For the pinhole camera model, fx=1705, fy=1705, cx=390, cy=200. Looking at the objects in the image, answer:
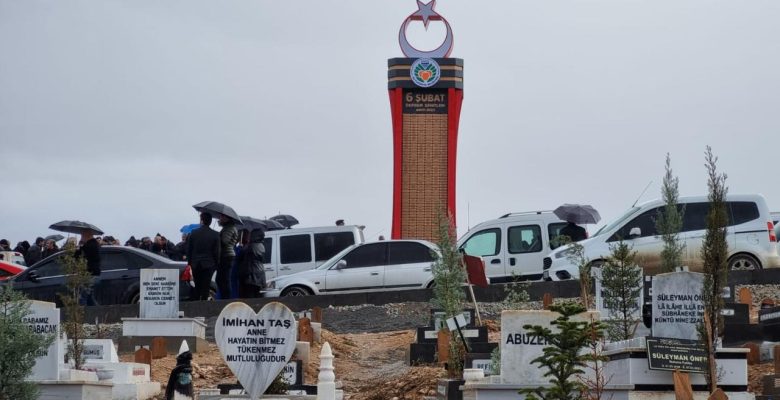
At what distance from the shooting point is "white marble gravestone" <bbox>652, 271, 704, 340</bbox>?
682 inches

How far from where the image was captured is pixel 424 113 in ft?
176

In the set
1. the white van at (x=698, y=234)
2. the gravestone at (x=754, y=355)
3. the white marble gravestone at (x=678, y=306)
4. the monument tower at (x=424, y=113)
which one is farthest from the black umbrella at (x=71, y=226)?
the monument tower at (x=424, y=113)

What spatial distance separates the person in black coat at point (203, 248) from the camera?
2752 cm

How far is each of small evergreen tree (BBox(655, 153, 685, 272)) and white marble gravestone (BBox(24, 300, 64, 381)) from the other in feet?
35.4

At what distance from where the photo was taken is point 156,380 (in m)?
20.9

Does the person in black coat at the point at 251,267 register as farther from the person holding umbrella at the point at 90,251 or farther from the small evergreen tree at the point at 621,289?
the small evergreen tree at the point at 621,289

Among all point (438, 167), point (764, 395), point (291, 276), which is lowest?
point (764, 395)

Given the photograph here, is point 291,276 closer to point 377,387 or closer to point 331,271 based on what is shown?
point 331,271

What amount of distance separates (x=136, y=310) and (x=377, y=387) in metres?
8.59

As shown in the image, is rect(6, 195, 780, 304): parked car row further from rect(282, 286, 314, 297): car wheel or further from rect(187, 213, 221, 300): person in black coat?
rect(187, 213, 221, 300): person in black coat

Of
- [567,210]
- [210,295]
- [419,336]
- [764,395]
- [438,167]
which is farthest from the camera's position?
[438,167]

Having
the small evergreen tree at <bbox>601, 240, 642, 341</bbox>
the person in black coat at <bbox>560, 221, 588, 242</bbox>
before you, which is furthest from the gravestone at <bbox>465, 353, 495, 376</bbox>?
the person in black coat at <bbox>560, 221, 588, 242</bbox>

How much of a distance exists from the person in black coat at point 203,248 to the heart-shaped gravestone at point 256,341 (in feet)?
37.2

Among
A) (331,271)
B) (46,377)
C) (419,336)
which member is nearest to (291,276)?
(331,271)
